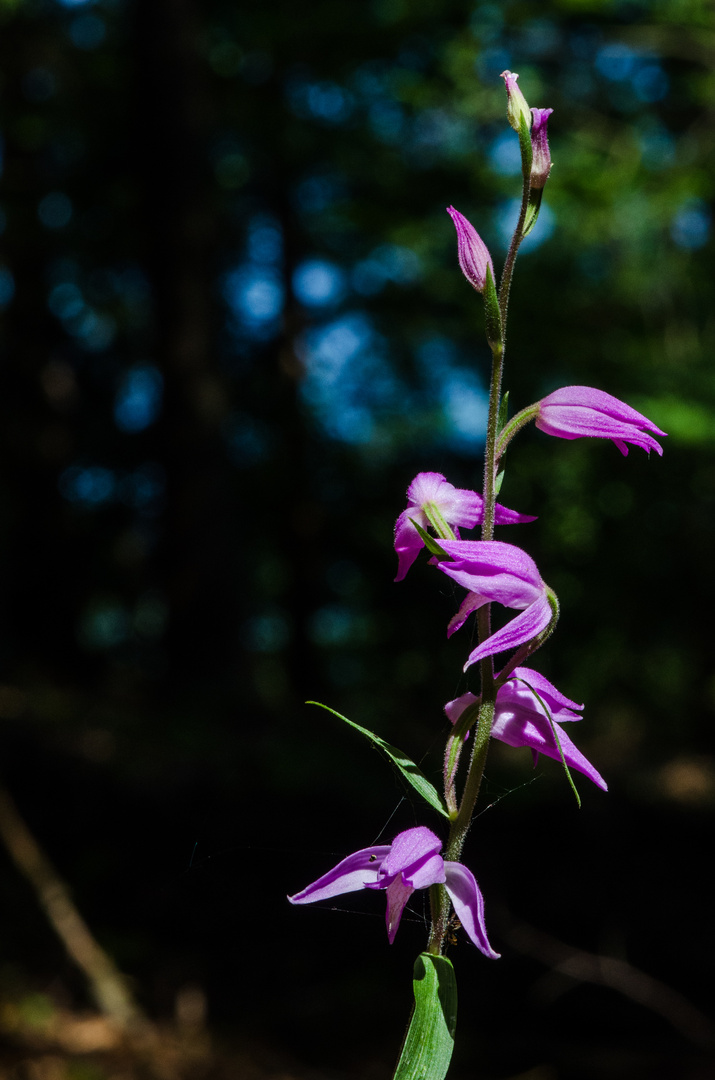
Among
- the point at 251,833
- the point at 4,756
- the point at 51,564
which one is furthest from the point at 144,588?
the point at 251,833

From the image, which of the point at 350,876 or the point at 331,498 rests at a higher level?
the point at 350,876

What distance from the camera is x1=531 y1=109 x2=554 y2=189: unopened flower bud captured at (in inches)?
28.6

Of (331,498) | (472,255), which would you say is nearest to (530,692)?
(472,255)

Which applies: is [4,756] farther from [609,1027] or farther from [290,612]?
[290,612]

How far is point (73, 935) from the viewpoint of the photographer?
3.79 m

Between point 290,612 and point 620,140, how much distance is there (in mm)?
5699

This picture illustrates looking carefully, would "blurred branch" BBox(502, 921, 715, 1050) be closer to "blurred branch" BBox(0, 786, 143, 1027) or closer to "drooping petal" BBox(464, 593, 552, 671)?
"blurred branch" BBox(0, 786, 143, 1027)

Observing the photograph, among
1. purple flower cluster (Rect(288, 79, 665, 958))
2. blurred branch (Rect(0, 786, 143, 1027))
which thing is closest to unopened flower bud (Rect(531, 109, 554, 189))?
purple flower cluster (Rect(288, 79, 665, 958))

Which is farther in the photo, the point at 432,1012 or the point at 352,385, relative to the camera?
the point at 352,385

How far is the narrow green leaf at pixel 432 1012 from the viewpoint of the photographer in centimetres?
67

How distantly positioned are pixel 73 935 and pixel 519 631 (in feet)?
12.2

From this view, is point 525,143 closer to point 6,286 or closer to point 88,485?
point 88,485

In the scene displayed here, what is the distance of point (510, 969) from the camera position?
4160mm

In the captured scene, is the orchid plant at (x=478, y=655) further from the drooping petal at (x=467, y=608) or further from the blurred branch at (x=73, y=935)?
the blurred branch at (x=73, y=935)
